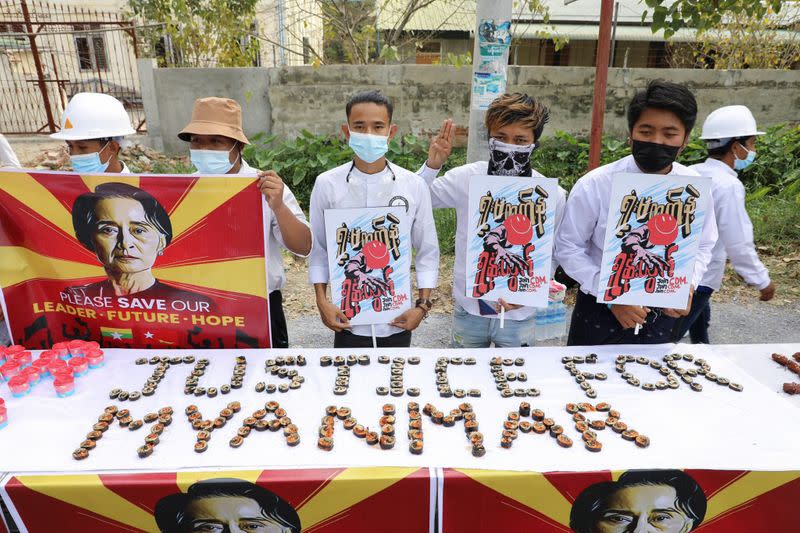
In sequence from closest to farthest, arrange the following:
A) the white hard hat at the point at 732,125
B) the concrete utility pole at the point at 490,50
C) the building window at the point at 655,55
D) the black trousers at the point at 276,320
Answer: the black trousers at the point at 276,320
the white hard hat at the point at 732,125
the concrete utility pole at the point at 490,50
the building window at the point at 655,55

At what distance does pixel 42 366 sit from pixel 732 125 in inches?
168

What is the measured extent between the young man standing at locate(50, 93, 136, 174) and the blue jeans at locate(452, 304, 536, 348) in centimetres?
186

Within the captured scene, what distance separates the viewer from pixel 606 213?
245 cm

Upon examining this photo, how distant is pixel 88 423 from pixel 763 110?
10761mm

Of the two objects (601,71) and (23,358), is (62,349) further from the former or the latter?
(601,71)

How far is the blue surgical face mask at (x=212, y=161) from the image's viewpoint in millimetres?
2441

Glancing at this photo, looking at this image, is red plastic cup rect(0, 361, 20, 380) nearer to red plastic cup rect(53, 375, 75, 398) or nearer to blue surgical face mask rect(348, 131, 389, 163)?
red plastic cup rect(53, 375, 75, 398)

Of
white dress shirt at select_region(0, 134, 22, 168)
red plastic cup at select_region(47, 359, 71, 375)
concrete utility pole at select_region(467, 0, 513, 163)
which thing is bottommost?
red plastic cup at select_region(47, 359, 71, 375)

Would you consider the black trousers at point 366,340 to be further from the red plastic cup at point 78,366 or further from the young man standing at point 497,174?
the red plastic cup at point 78,366

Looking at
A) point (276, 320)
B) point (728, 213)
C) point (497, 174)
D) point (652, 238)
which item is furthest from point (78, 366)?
point (728, 213)

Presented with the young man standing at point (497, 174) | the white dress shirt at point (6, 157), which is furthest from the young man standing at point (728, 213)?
the white dress shirt at point (6, 157)

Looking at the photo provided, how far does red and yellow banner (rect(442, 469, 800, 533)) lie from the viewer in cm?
166

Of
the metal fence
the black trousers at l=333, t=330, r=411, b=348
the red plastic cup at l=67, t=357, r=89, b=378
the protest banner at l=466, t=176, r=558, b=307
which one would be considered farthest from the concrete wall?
the red plastic cup at l=67, t=357, r=89, b=378

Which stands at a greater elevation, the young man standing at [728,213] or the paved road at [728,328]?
the young man standing at [728,213]
